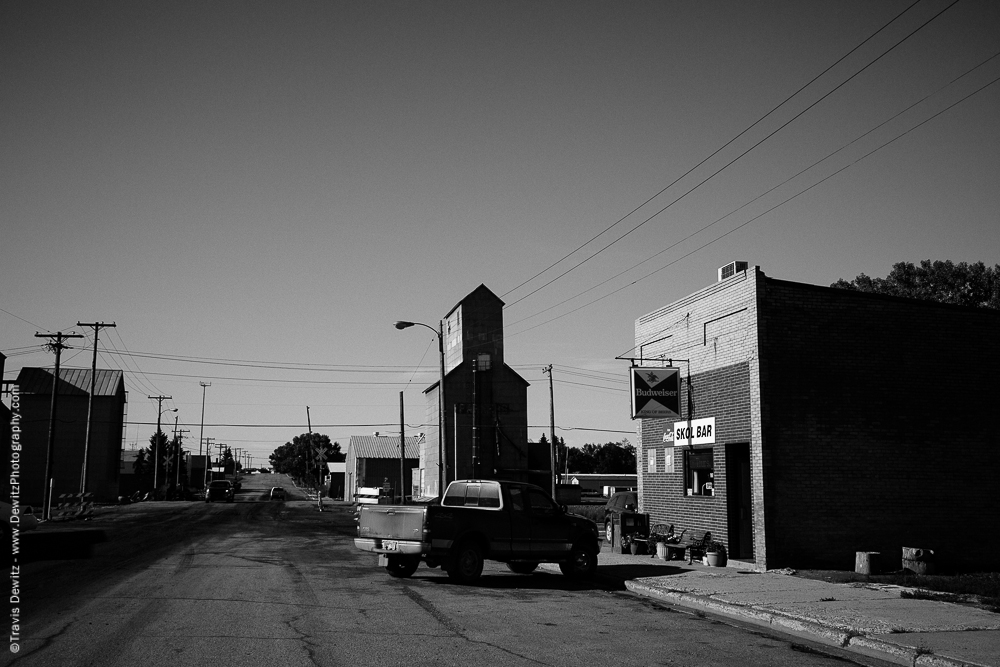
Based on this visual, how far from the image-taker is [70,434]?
81.2m

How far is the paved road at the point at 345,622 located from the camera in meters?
8.75

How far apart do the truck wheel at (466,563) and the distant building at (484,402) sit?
39.7m

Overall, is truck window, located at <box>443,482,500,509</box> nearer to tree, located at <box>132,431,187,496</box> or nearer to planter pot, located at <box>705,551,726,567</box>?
planter pot, located at <box>705,551,726,567</box>

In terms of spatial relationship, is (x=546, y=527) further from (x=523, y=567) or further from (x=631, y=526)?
(x=631, y=526)

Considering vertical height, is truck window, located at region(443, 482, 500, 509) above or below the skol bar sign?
below

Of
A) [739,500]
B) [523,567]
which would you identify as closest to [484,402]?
[739,500]

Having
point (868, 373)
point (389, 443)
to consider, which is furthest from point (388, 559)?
point (389, 443)

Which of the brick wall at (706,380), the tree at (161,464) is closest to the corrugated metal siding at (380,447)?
the tree at (161,464)

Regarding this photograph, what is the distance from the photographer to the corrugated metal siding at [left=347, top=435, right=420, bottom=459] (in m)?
86.9

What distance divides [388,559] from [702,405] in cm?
899

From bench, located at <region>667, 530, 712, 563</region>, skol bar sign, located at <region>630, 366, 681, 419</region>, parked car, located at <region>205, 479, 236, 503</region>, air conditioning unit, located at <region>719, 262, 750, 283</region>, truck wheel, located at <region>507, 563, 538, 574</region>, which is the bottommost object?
parked car, located at <region>205, 479, 236, 503</region>

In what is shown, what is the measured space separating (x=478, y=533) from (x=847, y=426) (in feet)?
29.4

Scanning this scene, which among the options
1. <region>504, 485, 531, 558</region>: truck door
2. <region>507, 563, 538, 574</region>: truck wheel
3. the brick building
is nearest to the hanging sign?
the brick building

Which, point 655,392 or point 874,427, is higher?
point 655,392
